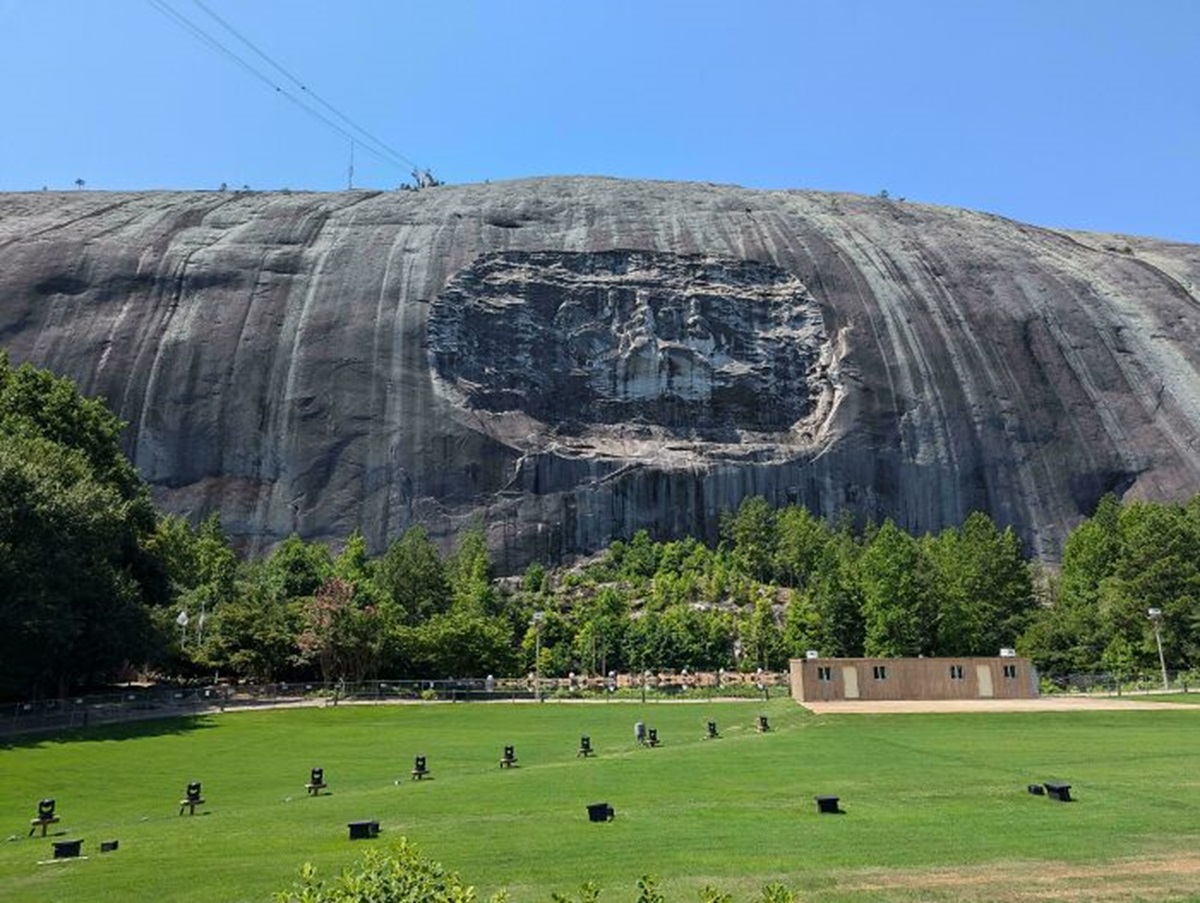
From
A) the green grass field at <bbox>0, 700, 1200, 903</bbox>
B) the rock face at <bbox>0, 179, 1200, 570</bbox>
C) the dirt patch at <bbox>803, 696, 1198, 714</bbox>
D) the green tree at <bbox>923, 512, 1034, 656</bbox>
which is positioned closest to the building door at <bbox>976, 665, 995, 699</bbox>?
the dirt patch at <bbox>803, 696, 1198, 714</bbox>

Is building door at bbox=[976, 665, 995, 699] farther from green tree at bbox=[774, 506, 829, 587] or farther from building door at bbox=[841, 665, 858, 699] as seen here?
green tree at bbox=[774, 506, 829, 587]

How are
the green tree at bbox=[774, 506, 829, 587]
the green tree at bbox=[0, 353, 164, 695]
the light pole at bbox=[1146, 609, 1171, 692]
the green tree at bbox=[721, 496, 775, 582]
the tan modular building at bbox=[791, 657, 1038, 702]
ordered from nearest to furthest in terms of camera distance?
1. the green tree at bbox=[0, 353, 164, 695]
2. the tan modular building at bbox=[791, 657, 1038, 702]
3. the light pole at bbox=[1146, 609, 1171, 692]
4. the green tree at bbox=[774, 506, 829, 587]
5. the green tree at bbox=[721, 496, 775, 582]

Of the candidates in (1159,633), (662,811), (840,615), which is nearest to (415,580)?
(840,615)

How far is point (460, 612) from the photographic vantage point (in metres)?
62.2

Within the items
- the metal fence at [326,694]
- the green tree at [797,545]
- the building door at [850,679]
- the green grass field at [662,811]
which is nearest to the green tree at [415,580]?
the metal fence at [326,694]

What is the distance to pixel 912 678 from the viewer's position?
3931 centimetres

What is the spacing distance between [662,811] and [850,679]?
26.2 metres

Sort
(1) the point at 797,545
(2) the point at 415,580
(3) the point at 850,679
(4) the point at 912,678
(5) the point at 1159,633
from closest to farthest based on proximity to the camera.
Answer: (3) the point at 850,679 → (4) the point at 912,678 → (5) the point at 1159,633 → (2) the point at 415,580 → (1) the point at 797,545

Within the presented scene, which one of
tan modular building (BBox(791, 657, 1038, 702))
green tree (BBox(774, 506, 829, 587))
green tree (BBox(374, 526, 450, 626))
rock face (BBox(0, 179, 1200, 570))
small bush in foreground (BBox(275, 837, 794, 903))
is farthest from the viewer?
rock face (BBox(0, 179, 1200, 570))

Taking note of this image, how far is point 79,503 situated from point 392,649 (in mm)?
19824

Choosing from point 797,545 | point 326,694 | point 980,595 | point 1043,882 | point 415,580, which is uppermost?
point 797,545

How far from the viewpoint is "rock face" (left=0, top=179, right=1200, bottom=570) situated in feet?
270

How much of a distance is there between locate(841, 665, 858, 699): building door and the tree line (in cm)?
1758

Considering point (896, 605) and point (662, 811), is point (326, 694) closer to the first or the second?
point (896, 605)
